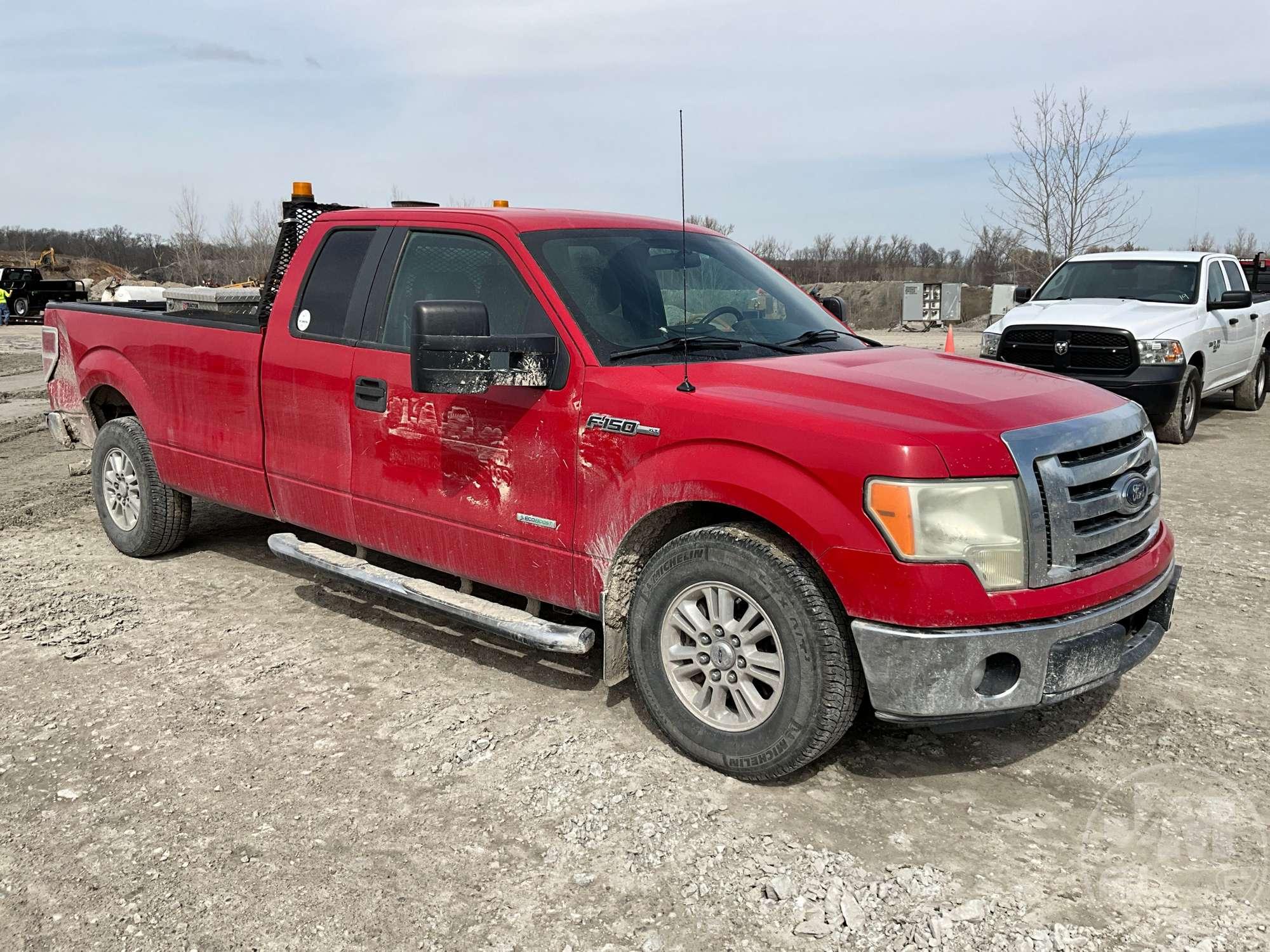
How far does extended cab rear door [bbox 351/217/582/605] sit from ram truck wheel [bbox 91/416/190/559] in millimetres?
1926

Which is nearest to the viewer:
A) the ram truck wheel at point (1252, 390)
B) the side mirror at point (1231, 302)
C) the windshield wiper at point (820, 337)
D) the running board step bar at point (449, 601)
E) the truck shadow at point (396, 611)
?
the running board step bar at point (449, 601)

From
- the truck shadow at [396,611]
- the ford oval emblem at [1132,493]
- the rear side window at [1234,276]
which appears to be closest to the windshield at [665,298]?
the ford oval emblem at [1132,493]

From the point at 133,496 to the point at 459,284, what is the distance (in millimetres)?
3000

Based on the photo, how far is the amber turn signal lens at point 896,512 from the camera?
304cm

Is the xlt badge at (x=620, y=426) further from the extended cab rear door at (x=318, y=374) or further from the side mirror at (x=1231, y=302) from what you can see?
the side mirror at (x=1231, y=302)

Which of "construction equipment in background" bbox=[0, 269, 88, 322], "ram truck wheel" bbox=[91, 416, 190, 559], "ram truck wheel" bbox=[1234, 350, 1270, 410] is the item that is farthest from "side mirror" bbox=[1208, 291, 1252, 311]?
"construction equipment in background" bbox=[0, 269, 88, 322]

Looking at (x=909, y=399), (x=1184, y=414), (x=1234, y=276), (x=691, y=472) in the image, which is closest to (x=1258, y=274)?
(x=1234, y=276)

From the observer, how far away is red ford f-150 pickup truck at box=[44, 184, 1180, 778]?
122 inches

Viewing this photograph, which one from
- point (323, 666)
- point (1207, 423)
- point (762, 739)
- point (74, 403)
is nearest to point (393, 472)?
point (323, 666)

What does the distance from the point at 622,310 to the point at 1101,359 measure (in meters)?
7.85

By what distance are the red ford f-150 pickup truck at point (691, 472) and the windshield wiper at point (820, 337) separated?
29mm

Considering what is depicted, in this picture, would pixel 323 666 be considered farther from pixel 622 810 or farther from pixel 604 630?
pixel 622 810

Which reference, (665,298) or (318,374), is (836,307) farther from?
(318,374)

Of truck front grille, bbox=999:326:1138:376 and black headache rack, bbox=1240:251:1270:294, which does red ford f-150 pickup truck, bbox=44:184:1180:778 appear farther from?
black headache rack, bbox=1240:251:1270:294
